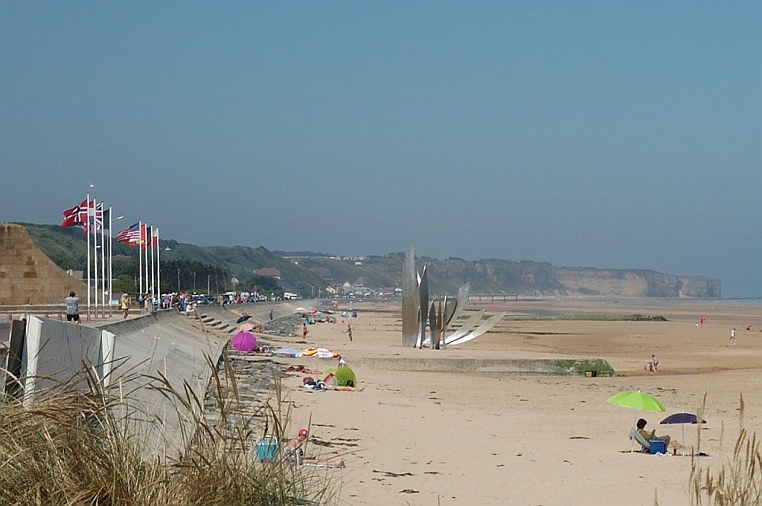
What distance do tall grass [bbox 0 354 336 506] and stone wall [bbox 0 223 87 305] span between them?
101 ft

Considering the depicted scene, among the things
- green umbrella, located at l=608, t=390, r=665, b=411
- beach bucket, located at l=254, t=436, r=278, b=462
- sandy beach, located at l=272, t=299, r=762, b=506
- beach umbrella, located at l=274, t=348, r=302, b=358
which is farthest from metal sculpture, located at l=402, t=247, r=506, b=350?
beach bucket, located at l=254, t=436, r=278, b=462

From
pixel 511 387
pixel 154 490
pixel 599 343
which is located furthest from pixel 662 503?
pixel 599 343

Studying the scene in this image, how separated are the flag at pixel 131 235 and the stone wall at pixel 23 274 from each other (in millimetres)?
2568

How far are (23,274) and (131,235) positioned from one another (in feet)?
12.7

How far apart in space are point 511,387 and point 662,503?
11.7m

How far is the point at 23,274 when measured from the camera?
3359 centimetres

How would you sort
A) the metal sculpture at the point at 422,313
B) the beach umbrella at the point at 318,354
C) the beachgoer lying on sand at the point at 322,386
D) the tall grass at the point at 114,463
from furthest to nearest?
the metal sculpture at the point at 422,313
the beach umbrella at the point at 318,354
the beachgoer lying on sand at the point at 322,386
the tall grass at the point at 114,463

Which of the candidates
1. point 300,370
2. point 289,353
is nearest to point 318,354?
point 289,353

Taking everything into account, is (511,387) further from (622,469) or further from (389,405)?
(622,469)

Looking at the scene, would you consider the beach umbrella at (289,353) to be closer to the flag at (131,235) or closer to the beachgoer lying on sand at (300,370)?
the beachgoer lying on sand at (300,370)

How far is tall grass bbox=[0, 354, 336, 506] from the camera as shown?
395 cm

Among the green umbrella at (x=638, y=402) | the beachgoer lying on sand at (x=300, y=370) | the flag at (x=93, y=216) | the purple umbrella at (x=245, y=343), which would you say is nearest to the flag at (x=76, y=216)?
the flag at (x=93, y=216)

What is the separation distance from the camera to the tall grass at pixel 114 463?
13.0ft

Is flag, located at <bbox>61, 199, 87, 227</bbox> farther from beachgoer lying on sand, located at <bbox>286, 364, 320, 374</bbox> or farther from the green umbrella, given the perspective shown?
the green umbrella
